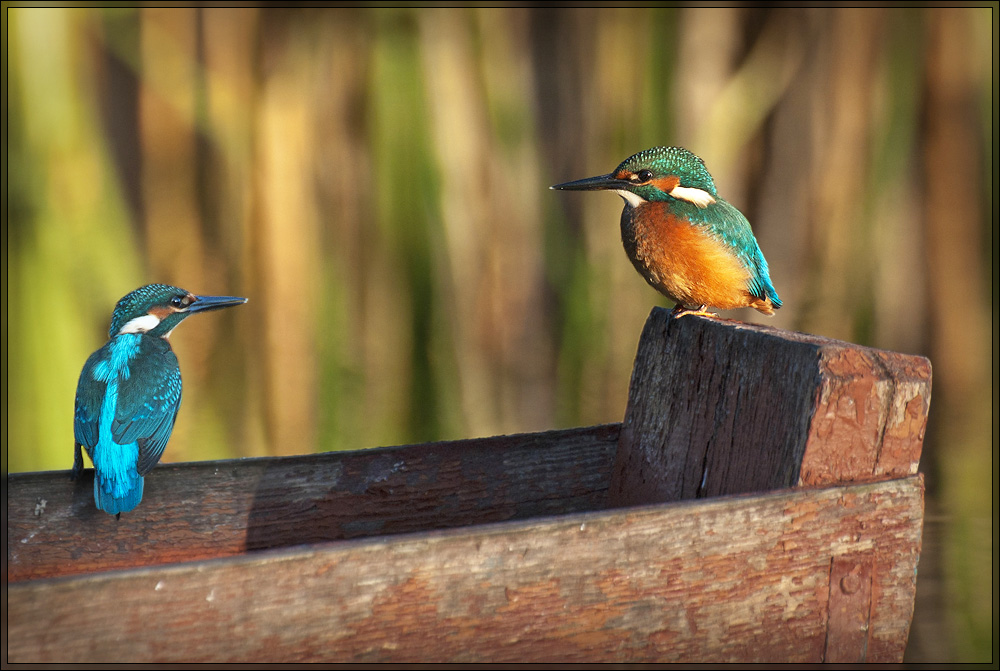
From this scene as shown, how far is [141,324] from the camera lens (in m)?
2.42

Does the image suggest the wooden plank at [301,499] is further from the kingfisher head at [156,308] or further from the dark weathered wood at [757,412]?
the kingfisher head at [156,308]

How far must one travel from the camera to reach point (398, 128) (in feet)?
11.6

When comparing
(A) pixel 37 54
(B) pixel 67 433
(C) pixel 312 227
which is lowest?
(B) pixel 67 433

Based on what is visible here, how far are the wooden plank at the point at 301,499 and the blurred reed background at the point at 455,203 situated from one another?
1.55m

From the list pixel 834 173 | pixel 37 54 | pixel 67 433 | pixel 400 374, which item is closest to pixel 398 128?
pixel 400 374

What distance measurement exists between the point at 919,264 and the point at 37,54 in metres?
3.51

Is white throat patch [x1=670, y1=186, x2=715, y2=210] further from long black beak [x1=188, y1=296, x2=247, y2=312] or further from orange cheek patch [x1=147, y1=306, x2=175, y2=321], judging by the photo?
orange cheek patch [x1=147, y1=306, x2=175, y2=321]

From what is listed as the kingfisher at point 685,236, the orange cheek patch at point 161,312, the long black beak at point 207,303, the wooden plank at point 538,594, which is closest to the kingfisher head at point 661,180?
the kingfisher at point 685,236

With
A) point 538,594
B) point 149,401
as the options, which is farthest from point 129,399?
point 538,594

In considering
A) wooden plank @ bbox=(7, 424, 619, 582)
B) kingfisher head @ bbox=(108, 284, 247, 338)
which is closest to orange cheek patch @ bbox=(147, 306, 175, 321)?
kingfisher head @ bbox=(108, 284, 247, 338)

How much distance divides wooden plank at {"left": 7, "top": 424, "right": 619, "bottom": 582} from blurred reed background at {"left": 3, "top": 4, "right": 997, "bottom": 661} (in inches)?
61.0

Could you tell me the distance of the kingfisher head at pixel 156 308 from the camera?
2.39 m

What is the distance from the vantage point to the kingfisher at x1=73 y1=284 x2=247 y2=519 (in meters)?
1.88

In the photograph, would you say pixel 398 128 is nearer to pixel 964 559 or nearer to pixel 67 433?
pixel 67 433
